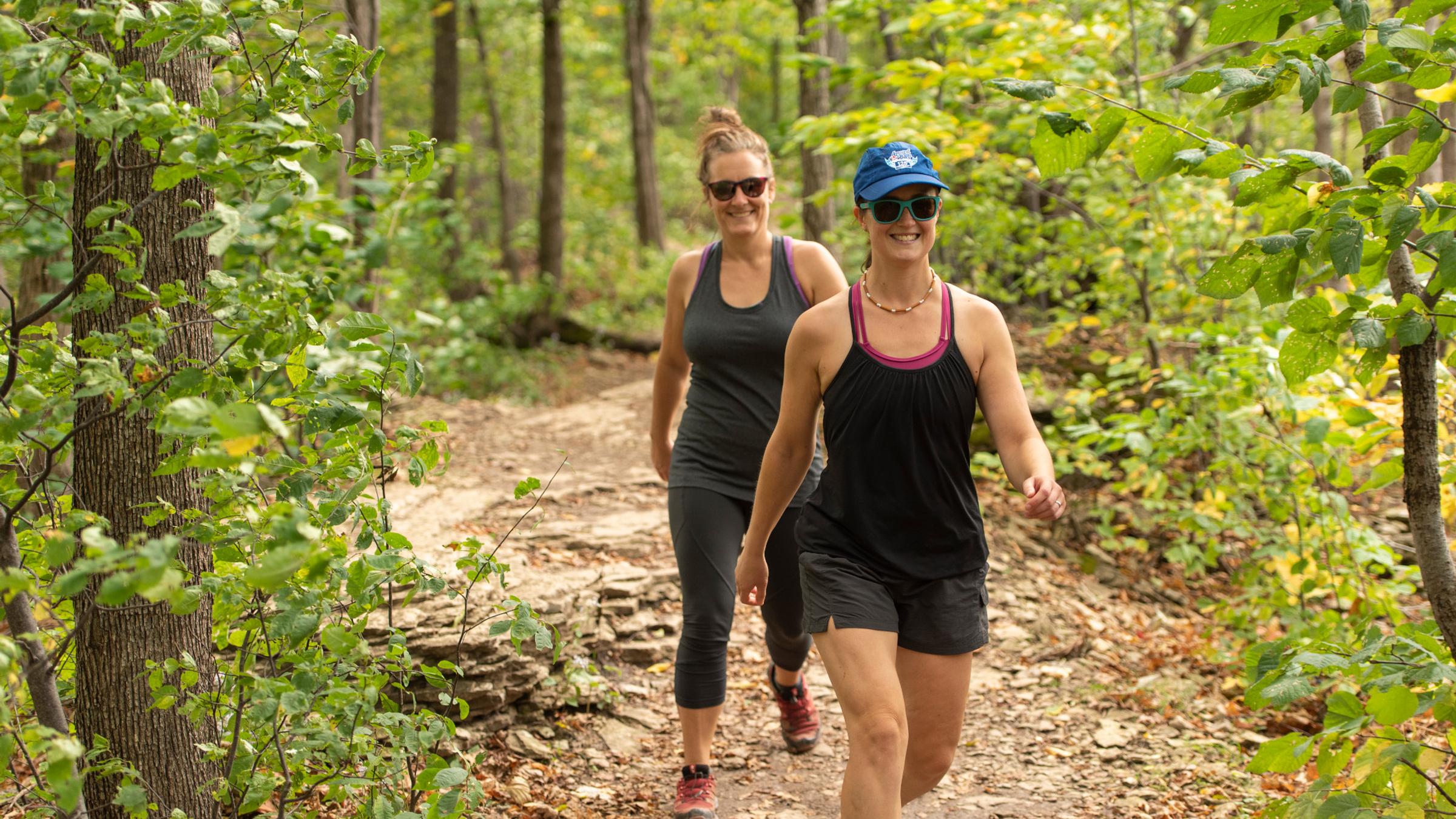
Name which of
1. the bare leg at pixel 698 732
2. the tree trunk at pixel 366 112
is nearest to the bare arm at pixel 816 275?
the bare leg at pixel 698 732

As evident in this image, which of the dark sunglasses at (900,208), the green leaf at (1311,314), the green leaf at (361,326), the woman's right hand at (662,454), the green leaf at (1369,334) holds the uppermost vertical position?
the dark sunglasses at (900,208)

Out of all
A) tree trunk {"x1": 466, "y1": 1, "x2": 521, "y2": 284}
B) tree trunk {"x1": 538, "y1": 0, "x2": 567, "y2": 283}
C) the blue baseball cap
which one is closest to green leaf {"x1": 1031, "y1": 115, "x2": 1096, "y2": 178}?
the blue baseball cap

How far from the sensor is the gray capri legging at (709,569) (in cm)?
364

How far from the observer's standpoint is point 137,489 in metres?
2.73

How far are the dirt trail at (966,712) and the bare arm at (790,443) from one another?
117 centimetres

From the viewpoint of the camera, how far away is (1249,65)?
273 cm

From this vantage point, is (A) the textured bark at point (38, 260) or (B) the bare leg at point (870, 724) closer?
(B) the bare leg at point (870, 724)

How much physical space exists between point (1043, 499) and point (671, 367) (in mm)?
1842

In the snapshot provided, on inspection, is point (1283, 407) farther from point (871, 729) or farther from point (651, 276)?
point (651, 276)

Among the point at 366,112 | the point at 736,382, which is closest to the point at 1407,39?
the point at 736,382

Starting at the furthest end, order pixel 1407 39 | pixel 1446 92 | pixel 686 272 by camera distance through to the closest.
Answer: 1. pixel 686 272
2. pixel 1446 92
3. pixel 1407 39

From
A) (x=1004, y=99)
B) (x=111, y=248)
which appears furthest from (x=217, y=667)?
(x=1004, y=99)

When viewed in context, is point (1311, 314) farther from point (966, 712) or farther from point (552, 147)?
point (552, 147)

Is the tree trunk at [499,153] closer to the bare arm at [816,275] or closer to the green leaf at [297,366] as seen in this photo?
the bare arm at [816,275]
